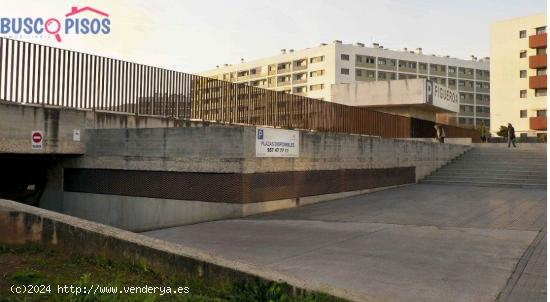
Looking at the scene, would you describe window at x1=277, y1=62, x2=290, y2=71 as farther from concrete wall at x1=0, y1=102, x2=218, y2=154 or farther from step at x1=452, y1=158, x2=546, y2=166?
concrete wall at x1=0, y1=102, x2=218, y2=154

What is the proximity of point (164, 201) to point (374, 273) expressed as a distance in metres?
8.03

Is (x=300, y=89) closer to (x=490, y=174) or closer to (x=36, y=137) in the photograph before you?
(x=490, y=174)

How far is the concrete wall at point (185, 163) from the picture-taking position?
39.2 ft

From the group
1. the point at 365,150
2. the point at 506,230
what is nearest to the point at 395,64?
the point at 365,150

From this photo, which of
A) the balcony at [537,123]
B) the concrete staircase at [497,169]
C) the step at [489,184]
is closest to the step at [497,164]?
the concrete staircase at [497,169]

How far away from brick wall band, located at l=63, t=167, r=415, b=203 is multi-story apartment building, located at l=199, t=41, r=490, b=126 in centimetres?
6875

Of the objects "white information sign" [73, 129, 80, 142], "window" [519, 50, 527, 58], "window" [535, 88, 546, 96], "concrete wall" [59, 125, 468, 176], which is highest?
"window" [519, 50, 527, 58]

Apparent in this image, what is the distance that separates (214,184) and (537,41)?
6146 cm

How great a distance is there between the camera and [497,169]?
69.6ft

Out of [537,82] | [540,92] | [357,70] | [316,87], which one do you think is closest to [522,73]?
[540,92]

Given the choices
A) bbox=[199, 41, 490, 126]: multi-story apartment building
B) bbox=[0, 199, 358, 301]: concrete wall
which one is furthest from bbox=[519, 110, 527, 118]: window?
bbox=[0, 199, 358, 301]: concrete wall

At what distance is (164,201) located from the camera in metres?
13.0

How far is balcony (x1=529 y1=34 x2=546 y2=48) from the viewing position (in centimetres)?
5951

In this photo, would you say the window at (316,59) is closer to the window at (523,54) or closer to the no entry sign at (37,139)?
the window at (523,54)
